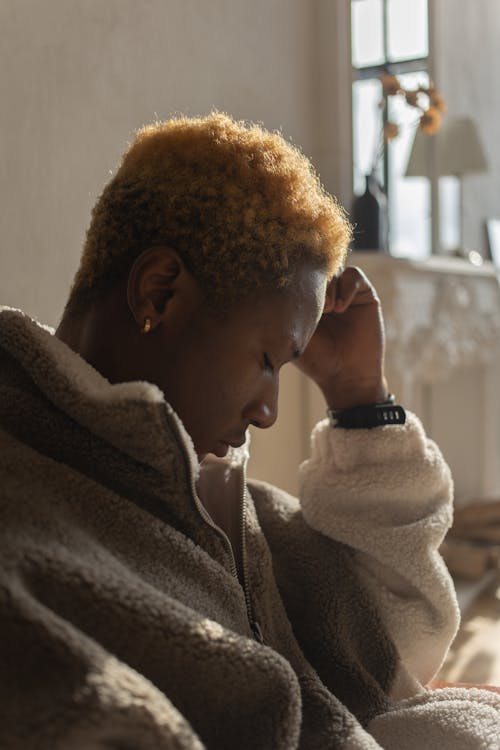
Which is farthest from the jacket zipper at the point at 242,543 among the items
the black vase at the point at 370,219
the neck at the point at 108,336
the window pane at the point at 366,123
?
the window pane at the point at 366,123

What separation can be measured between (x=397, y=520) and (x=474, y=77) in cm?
297

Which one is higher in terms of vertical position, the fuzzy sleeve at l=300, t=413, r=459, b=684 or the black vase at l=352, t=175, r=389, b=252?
the black vase at l=352, t=175, r=389, b=252

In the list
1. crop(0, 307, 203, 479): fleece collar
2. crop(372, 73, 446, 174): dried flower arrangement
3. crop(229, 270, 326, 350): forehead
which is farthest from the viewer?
crop(372, 73, 446, 174): dried flower arrangement

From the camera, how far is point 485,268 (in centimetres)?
297

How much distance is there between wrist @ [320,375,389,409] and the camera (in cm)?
100

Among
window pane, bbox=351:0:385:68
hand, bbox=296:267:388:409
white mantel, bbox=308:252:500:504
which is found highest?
window pane, bbox=351:0:385:68

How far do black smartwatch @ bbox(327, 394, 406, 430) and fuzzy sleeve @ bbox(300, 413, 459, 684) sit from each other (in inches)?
0.5

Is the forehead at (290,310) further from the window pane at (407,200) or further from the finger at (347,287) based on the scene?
the window pane at (407,200)

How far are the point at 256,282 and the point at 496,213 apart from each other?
323 cm

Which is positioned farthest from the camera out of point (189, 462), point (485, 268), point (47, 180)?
point (485, 268)

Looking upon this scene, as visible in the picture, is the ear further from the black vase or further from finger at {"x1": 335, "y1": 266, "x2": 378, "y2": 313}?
the black vase

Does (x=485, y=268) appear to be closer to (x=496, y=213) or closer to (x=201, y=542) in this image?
(x=496, y=213)

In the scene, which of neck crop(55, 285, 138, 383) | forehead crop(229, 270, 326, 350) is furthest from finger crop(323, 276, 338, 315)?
neck crop(55, 285, 138, 383)

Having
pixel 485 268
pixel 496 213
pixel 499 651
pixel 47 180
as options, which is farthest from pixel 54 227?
pixel 496 213
